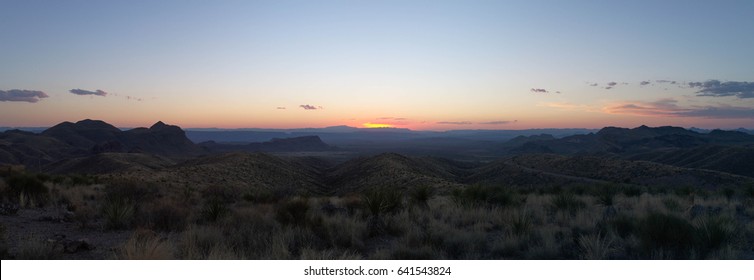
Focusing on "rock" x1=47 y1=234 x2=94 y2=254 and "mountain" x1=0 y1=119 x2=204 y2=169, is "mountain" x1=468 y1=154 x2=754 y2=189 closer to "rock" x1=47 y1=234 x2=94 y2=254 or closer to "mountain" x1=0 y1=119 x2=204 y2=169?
"rock" x1=47 y1=234 x2=94 y2=254

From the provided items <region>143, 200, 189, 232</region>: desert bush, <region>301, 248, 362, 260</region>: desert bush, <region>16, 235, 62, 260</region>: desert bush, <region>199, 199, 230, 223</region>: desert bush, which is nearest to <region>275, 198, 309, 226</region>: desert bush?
A: <region>199, 199, 230, 223</region>: desert bush

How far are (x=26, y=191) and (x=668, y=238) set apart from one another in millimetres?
17635

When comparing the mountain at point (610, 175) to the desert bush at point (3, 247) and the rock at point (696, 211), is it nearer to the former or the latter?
the rock at point (696, 211)

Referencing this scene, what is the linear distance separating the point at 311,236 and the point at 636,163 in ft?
215

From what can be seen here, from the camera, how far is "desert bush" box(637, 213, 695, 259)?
757 centimetres

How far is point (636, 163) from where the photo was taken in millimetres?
63031

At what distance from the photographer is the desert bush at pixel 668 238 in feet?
24.8

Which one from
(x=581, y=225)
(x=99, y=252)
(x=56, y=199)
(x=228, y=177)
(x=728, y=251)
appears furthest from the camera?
(x=228, y=177)

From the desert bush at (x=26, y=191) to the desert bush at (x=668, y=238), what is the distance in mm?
15171

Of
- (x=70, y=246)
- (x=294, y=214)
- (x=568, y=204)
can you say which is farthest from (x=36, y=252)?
(x=568, y=204)

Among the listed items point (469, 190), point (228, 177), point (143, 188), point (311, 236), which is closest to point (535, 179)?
point (228, 177)

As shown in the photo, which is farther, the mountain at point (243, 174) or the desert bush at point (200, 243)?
the mountain at point (243, 174)

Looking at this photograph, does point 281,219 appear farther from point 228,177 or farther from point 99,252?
point 228,177

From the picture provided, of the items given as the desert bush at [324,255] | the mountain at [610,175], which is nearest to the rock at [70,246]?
the desert bush at [324,255]
